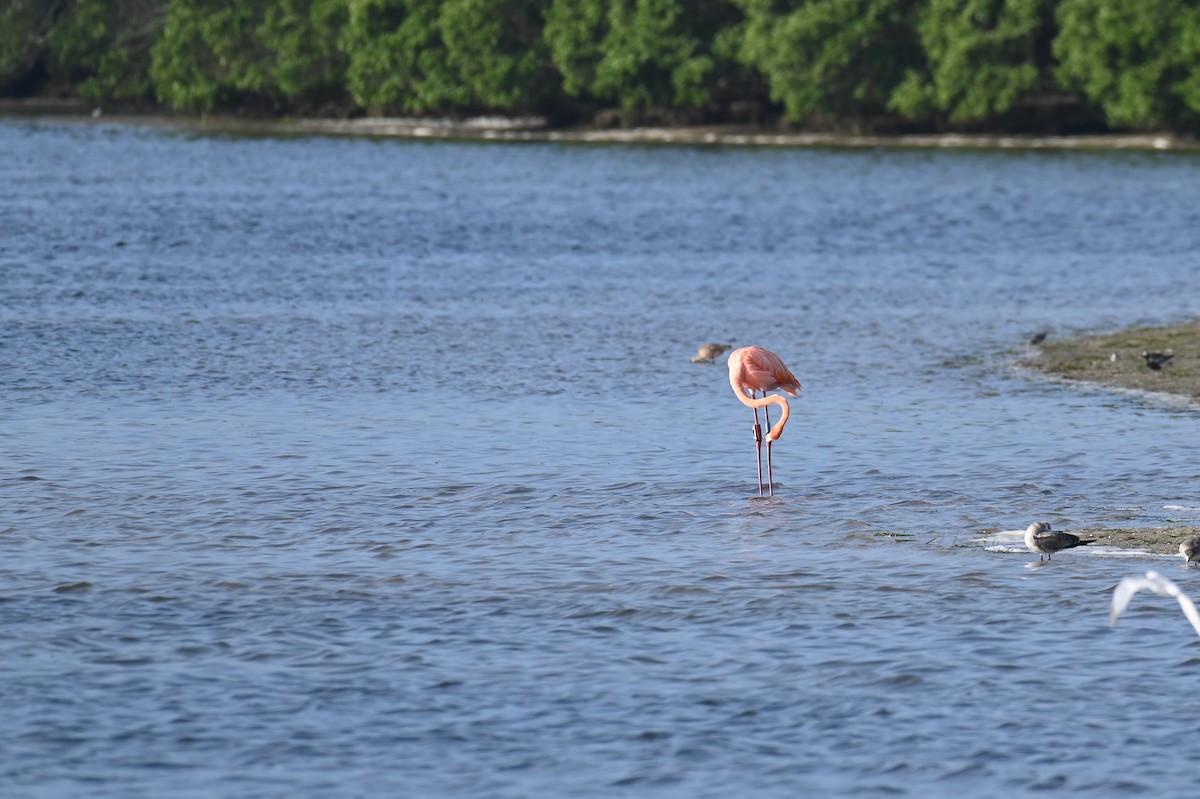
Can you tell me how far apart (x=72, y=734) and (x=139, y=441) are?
7071mm

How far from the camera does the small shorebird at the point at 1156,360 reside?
61.7ft

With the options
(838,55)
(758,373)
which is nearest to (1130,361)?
(758,373)

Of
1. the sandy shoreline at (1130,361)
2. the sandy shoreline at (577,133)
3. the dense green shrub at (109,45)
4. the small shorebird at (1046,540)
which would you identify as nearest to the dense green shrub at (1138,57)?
the sandy shoreline at (577,133)

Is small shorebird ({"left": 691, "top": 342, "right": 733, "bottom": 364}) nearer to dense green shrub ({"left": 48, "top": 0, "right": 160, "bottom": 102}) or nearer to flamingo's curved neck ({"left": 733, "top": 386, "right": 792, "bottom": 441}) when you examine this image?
flamingo's curved neck ({"left": 733, "top": 386, "right": 792, "bottom": 441})

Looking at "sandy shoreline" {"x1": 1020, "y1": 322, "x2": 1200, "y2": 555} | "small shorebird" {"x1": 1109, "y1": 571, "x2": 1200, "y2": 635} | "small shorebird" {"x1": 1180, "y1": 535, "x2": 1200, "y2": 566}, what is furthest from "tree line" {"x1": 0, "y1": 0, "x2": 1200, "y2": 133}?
"small shorebird" {"x1": 1109, "y1": 571, "x2": 1200, "y2": 635}

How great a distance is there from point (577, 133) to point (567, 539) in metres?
66.0

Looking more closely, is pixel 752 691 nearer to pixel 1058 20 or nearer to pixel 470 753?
pixel 470 753

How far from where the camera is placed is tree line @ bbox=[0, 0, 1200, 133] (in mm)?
67375

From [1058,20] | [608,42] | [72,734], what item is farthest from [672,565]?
[608,42]

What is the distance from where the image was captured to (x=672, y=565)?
11781 millimetres

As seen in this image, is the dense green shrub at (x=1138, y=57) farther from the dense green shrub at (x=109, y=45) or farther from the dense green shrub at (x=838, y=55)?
the dense green shrub at (x=109, y=45)

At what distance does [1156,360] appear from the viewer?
1883 cm

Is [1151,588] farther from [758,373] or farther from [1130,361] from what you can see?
[1130,361]

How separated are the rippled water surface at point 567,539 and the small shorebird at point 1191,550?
15 cm
